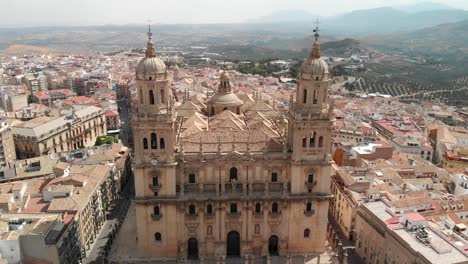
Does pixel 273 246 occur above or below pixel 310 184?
below

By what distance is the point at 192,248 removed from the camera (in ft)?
167

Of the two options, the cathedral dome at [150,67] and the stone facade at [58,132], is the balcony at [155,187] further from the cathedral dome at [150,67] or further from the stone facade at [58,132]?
the stone facade at [58,132]

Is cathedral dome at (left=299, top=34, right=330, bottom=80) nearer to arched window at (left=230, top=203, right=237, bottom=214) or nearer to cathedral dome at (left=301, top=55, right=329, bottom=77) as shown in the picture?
cathedral dome at (left=301, top=55, right=329, bottom=77)

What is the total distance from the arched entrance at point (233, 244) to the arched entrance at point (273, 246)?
3.88 meters

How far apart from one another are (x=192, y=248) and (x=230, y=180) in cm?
976

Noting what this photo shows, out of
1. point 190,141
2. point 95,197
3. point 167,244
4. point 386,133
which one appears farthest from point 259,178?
point 386,133

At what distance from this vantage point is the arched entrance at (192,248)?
50.6 meters

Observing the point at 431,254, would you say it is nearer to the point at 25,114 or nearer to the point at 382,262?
the point at 382,262

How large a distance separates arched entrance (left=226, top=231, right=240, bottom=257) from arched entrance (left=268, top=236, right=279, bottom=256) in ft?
12.7

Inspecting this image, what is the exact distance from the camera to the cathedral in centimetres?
4653

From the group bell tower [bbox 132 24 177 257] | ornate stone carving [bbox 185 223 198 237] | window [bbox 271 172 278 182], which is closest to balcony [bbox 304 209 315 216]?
window [bbox 271 172 278 182]

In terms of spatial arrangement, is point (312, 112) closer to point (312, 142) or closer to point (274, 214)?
point (312, 142)

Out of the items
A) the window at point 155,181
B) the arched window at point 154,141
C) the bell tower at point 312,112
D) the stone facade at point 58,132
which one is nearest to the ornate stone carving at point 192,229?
the window at point 155,181

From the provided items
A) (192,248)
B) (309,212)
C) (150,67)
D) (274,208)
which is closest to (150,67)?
(150,67)
